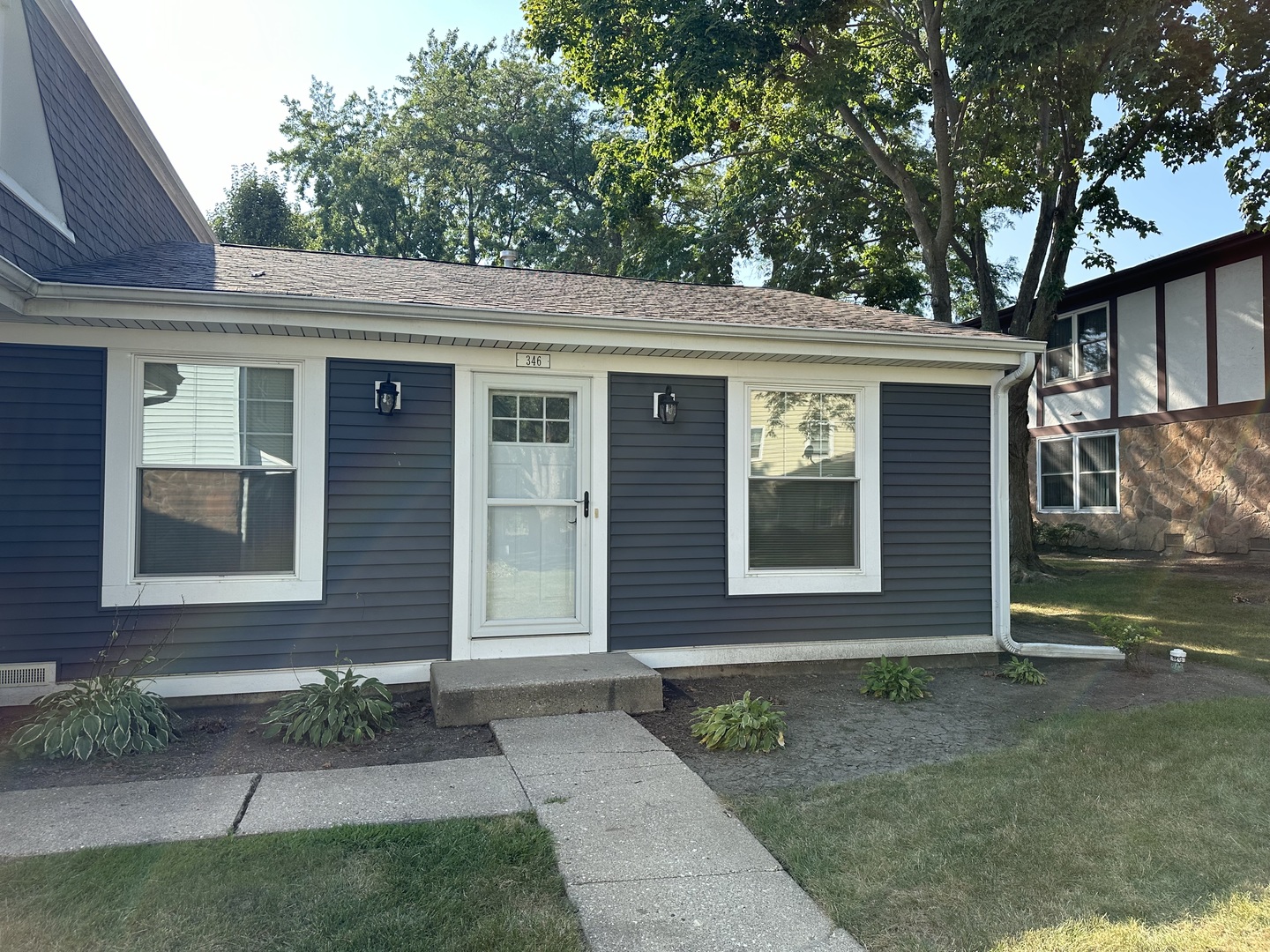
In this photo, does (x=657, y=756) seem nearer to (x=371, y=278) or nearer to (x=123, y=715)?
(x=123, y=715)

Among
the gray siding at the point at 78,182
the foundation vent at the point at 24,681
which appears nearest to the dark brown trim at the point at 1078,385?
the gray siding at the point at 78,182

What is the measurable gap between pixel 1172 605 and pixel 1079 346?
26.8 feet

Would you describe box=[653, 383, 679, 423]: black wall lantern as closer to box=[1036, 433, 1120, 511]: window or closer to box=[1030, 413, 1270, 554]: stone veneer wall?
box=[1030, 413, 1270, 554]: stone veneer wall

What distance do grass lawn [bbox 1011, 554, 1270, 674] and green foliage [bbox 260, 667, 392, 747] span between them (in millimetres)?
6669

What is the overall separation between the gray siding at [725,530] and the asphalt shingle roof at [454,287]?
0.62 meters

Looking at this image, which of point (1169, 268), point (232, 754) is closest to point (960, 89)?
point (1169, 268)

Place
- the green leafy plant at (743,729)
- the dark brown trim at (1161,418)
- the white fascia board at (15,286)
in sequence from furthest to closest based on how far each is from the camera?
the dark brown trim at (1161,418) < the green leafy plant at (743,729) < the white fascia board at (15,286)

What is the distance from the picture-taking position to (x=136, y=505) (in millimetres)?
5172

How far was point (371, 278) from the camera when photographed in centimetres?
640

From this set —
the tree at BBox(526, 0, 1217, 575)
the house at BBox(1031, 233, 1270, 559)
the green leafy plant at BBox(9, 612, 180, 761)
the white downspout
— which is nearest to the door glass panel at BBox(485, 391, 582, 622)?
the green leafy plant at BBox(9, 612, 180, 761)

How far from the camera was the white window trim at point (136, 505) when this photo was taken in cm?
510

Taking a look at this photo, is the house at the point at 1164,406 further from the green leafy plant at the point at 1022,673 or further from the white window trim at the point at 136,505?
the white window trim at the point at 136,505

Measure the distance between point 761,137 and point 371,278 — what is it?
1146cm

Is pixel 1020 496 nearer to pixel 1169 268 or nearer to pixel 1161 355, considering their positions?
pixel 1161 355
